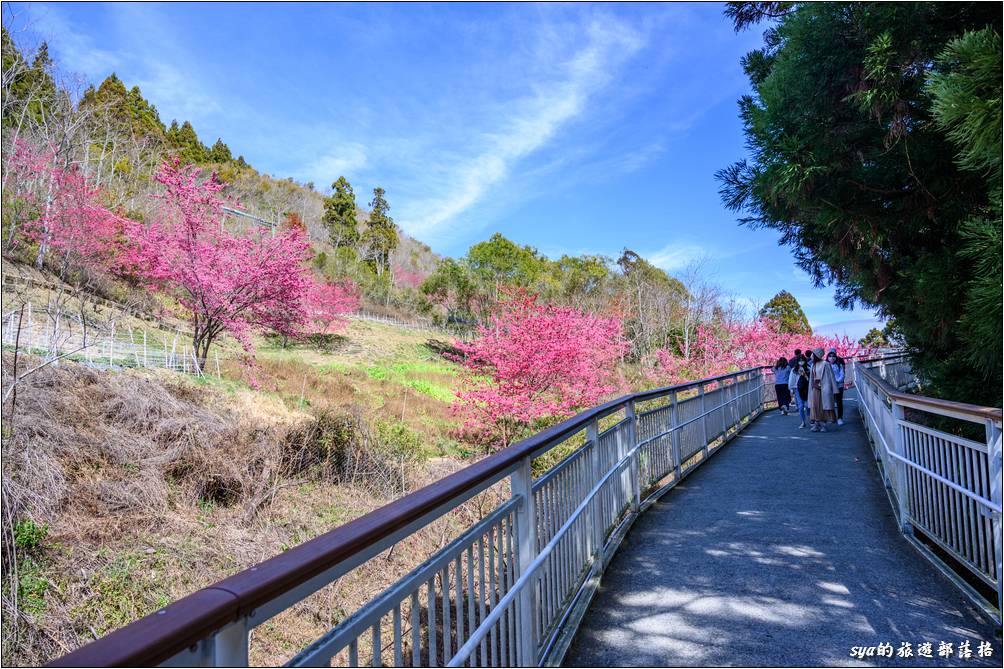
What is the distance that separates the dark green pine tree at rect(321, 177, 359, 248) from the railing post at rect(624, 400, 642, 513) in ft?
164

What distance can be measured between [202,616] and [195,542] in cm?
858

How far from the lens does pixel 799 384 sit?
40.4ft

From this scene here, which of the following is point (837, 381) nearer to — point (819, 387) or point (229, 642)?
point (819, 387)

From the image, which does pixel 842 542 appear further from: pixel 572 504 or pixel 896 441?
pixel 572 504

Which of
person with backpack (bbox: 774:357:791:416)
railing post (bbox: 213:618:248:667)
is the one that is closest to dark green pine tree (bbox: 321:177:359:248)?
person with backpack (bbox: 774:357:791:416)

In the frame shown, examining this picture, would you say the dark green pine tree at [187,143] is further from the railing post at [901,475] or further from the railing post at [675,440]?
the railing post at [901,475]

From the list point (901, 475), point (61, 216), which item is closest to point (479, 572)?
point (901, 475)

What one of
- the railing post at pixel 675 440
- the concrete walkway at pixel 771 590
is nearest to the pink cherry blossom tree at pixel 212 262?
the railing post at pixel 675 440

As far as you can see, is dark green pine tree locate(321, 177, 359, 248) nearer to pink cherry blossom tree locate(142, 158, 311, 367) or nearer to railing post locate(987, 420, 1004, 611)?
pink cherry blossom tree locate(142, 158, 311, 367)

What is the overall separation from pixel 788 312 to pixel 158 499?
51955mm

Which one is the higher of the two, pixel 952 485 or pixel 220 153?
pixel 220 153

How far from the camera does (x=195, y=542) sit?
8.13 meters

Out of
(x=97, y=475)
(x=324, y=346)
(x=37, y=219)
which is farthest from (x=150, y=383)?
(x=324, y=346)

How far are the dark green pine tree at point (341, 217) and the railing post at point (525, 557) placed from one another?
52133mm
